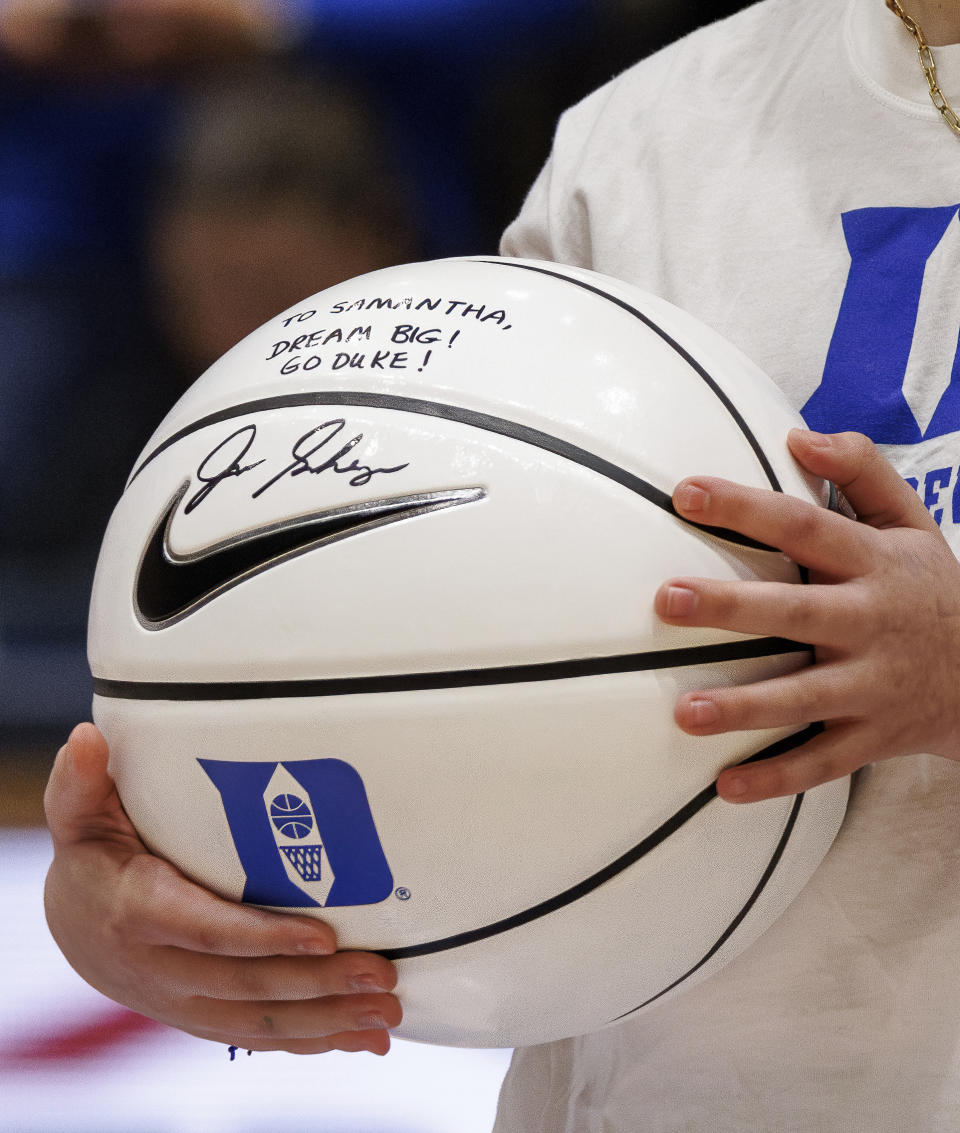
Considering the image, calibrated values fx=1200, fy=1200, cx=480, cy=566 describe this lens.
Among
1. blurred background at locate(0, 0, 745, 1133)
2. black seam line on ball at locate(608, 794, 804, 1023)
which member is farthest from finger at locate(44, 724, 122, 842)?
blurred background at locate(0, 0, 745, 1133)

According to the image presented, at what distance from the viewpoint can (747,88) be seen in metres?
0.82

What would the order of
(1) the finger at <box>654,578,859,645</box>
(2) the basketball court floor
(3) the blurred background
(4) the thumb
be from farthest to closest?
1. (3) the blurred background
2. (2) the basketball court floor
3. (4) the thumb
4. (1) the finger at <box>654,578,859,645</box>

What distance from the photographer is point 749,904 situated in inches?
23.6

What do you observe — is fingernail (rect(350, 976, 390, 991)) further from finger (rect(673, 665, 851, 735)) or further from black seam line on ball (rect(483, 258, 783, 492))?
black seam line on ball (rect(483, 258, 783, 492))

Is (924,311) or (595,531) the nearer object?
(595,531)

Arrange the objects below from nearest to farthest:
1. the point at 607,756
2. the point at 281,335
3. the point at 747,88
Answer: the point at 607,756, the point at 281,335, the point at 747,88

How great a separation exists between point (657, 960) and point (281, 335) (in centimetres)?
37

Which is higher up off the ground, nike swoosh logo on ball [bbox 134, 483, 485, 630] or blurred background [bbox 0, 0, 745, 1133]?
blurred background [bbox 0, 0, 745, 1133]

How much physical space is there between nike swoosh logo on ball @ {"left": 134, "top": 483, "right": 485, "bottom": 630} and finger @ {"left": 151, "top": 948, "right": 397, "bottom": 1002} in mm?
178

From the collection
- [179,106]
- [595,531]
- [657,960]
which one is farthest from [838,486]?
[179,106]

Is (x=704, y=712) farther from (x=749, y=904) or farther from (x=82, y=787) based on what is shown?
(x=82, y=787)

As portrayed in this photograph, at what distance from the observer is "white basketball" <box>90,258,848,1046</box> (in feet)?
1.73

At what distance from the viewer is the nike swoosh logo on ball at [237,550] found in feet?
1.77

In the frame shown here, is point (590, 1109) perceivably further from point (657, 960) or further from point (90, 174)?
point (90, 174)
